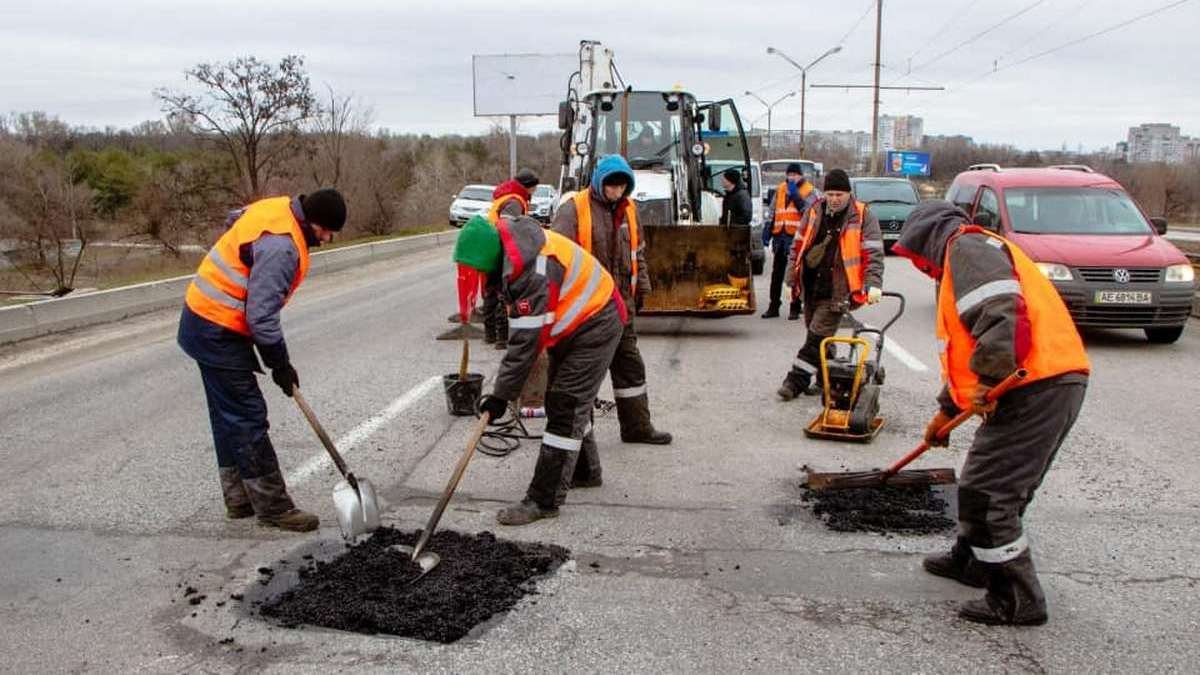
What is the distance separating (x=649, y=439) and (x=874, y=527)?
190 centimetres

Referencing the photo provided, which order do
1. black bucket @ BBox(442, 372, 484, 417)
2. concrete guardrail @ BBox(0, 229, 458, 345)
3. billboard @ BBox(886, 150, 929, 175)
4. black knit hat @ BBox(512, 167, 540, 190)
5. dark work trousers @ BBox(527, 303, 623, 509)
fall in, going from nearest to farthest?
dark work trousers @ BBox(527, 303, 623, 509)
black bucket @ BBox(442, 372, 484, 417)
black knit hat @ BBox(512, 167, 540, 190)
concrete guardrail @ BBox(0, 229, 458, 345)
billboard @ BBox(886, 150, 929, 175)

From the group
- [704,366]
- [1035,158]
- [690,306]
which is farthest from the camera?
[1035,158]

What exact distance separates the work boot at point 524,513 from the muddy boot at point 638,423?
4.77 feet

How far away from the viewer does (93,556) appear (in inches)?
171

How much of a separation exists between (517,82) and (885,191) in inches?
738

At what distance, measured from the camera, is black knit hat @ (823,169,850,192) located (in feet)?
23.5

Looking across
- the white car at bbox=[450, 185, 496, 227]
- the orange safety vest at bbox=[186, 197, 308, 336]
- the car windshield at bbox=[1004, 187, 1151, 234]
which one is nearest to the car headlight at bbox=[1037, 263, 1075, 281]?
the car windshield at bbox=[1004, 187, 1151, 234]

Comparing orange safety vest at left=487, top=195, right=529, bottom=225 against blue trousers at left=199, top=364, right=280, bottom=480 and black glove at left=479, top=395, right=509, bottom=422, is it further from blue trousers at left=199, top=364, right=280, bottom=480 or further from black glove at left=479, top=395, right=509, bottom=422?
black glove at left=479, top=395, right=509, bottom=422

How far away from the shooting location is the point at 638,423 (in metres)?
6.20

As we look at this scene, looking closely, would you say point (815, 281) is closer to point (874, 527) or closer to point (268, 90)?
point (874, 527)

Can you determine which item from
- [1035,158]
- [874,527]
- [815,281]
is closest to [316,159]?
[815,281]

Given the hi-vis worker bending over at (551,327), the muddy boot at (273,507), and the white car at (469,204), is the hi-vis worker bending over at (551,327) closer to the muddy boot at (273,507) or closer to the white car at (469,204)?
the muddy boot at (273,507)

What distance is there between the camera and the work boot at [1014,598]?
361 cm

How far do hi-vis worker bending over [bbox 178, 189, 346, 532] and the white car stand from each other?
24458 millimetres
